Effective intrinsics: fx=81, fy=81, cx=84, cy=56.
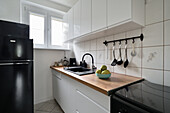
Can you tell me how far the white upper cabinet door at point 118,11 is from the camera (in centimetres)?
81

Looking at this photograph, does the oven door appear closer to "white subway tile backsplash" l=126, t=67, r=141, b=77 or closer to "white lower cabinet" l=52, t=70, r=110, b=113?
"white lower cabinet" l=52, t=70, r=110, b=113

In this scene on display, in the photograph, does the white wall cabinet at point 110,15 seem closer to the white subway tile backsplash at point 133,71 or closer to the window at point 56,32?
the white subway tile backsplash at point 133,71

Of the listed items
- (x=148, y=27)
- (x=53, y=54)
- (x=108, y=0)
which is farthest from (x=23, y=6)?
(x=148, y=27)

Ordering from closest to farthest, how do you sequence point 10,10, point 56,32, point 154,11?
point 154,11 → point 10,10 → point 56,32

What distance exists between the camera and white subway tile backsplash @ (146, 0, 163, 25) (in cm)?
88

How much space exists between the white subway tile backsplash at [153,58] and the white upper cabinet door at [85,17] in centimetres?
83

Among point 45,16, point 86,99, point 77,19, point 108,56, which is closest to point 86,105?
point 86,99

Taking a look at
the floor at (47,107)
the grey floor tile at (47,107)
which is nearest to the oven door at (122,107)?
the floor at (47,107)

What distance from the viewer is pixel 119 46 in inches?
48.1

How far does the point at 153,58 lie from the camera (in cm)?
92

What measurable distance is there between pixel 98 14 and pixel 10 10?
1.82 m

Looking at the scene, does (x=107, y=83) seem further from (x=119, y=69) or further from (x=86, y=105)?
(x=119, y=69)

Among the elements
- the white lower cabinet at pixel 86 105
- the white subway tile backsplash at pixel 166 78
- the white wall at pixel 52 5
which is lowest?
the white lower cabinet at pixel 86 105

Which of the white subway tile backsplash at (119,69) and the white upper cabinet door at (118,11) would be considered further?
the white subway tile backsplash at (119,69)
